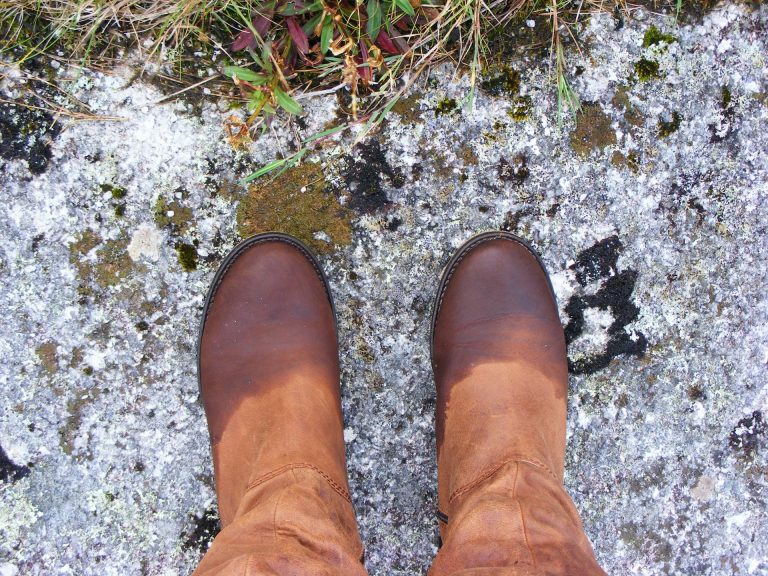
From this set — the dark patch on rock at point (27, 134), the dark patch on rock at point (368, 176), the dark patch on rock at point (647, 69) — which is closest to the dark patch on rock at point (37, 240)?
the dark patch on rock at point (27, 134)

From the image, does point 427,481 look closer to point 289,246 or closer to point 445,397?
point 445,397

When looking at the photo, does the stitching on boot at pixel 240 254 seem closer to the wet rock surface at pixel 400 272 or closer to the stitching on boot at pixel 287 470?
the wet rock surface at pixel 400 272

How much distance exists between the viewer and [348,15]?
144 centimetres

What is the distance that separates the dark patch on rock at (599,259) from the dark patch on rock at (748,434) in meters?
0.63

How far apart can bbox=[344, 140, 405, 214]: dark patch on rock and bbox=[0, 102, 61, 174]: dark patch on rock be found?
81cm

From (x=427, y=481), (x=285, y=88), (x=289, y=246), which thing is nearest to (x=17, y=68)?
(x=285, y=88)

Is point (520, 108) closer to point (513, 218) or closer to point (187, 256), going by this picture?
point (513, 218)

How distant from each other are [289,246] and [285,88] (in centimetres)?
42

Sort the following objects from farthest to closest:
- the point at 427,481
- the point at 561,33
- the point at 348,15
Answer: the point at 427,481 < the point at 561,33 < the point at 348,15

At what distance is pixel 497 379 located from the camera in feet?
5.24

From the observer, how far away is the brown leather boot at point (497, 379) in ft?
4.81

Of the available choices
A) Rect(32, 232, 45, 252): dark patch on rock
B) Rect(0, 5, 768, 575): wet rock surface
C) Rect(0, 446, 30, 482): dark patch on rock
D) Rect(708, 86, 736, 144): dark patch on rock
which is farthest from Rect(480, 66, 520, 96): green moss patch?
Rect(0, 446, 30, 482): dark patch on rock

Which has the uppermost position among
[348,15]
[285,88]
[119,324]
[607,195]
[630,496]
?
[348,15]

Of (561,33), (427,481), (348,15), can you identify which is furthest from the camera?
(427,481)
